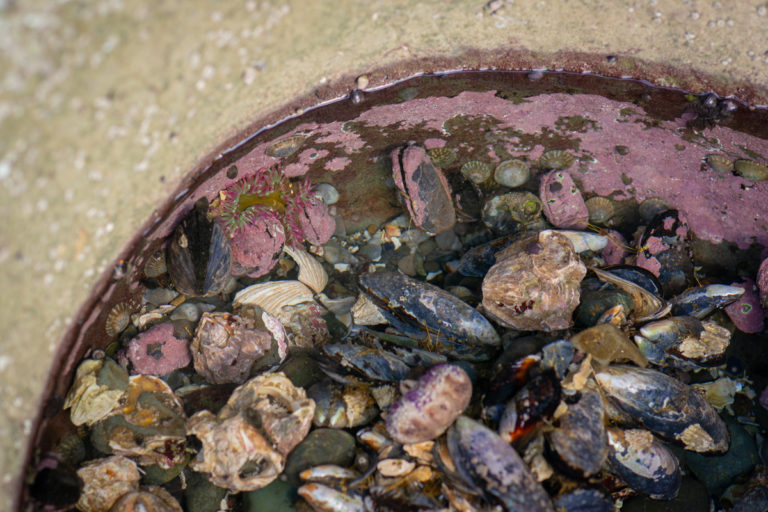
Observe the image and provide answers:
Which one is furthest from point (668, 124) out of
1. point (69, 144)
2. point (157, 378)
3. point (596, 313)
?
point (157, 378)

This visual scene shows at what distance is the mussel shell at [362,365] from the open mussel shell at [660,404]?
1277 mm

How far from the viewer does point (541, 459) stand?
2775 millimetres

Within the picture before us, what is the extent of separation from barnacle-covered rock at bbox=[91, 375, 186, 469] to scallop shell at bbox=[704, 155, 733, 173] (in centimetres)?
405

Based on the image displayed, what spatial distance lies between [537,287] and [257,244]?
203 cm

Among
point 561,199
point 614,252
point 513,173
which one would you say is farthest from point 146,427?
point 614,252

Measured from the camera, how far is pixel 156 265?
136 inches

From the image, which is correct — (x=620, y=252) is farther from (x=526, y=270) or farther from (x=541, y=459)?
(x=541, y=459)

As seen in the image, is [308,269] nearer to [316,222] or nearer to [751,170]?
[316,222]

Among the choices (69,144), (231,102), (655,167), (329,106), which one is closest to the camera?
(69,144)

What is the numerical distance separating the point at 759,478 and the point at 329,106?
381cm

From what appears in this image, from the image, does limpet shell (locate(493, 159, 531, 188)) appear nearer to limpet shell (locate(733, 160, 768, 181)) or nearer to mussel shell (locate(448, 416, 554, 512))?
limpet shell (locate(733, 160, 768, 181))

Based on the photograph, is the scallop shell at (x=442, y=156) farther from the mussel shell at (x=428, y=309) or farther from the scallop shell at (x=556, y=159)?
the mussel shell at (x=428, y=309)

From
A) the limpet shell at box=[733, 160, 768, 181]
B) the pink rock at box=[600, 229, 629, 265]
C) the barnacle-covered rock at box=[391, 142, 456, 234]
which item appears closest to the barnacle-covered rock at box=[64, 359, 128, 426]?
the barnacle-covered rock at box=[391, 142, 456, 234]

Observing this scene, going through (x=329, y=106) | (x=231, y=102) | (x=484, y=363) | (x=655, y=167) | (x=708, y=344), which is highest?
(x=231, y=102)
